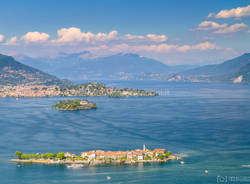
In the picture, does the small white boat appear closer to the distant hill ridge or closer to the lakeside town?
the lakeside town

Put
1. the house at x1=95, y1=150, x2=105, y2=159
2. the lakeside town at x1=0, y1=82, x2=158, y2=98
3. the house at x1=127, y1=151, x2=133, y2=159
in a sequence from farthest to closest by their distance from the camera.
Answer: the lakeside town at x1=0, y1=82, x2=158, y2=98
the house at x1=127, y1=151, x2=133, y2=159
the house at x1=95, y1=150, x2=105, y2=159

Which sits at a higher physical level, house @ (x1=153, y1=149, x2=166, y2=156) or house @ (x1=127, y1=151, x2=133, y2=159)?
house @ (x1=153, y1=149, x2=166, y2=156)

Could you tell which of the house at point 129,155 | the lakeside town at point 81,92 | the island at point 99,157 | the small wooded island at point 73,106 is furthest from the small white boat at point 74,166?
the lakeside town at point 81,92

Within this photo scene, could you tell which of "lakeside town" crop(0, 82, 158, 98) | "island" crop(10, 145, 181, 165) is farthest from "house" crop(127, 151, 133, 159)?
"lakeside town" crop(0, 82, 158, 98)

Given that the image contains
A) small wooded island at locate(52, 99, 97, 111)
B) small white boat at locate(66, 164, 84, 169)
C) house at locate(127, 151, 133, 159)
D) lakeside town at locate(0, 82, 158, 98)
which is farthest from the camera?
lakeside town at locate(0, 82, 158, 98)

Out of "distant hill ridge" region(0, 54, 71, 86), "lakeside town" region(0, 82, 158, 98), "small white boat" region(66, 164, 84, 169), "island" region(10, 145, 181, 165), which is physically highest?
"distant hill ridge" region(0, 54, 71, 86)

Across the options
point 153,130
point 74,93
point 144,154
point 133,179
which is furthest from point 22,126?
point 74,93

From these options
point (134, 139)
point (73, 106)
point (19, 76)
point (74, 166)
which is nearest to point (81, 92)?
point (73, 106)

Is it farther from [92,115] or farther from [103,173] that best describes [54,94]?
[103,173]
